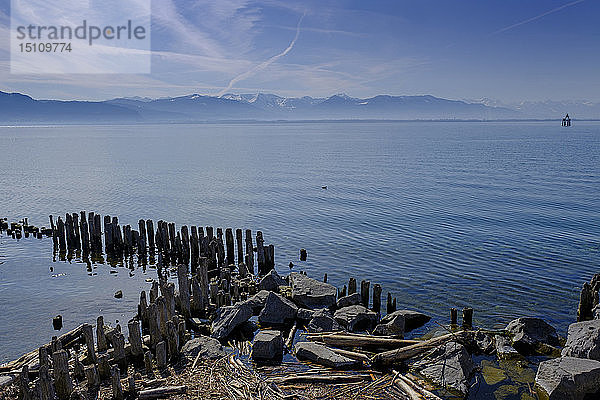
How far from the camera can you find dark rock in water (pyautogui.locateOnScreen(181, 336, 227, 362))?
571 inches

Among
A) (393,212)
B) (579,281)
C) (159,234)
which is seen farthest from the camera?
(393,212)

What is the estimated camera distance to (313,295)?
19.3 meters

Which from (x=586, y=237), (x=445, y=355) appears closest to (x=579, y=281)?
(x=586, y=237)

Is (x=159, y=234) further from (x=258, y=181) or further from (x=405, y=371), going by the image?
(x=258, y=181)

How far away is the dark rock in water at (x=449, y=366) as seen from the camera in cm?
1373

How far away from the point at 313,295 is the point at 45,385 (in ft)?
33.4

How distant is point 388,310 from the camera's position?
1916cm

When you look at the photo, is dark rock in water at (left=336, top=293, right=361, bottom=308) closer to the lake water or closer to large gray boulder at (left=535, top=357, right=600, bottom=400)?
the lake water

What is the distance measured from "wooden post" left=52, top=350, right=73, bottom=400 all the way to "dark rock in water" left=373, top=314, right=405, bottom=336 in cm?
952

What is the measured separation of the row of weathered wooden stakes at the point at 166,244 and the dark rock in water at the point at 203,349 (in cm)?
823

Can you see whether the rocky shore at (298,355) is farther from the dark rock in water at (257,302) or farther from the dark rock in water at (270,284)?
the dark rock in water at (270,284)

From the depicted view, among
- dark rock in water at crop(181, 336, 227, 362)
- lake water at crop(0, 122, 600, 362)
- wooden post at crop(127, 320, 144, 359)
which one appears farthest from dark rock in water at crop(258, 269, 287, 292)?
wooden post at crop(127, 320, 144, 359)

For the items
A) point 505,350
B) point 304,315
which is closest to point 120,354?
point 304,315

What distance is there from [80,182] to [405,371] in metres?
56.6
